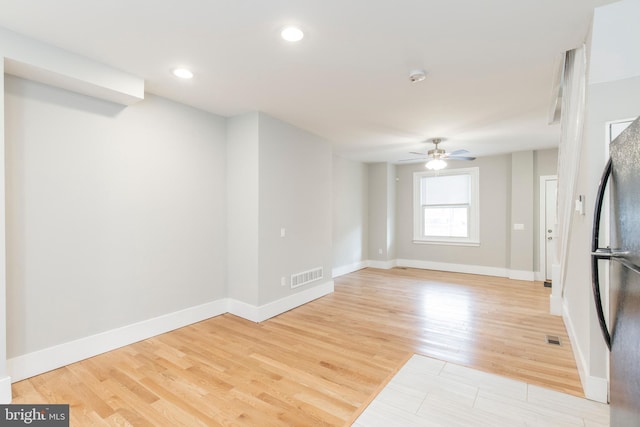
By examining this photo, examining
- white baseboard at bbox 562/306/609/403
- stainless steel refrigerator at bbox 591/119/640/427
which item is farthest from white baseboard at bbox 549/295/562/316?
stainless steel refrigerator at bbox 591/119/640/427

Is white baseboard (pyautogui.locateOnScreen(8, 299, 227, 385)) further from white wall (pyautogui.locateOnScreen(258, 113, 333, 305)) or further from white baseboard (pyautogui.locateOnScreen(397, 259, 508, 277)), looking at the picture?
white baseboard (pyautogui.locateOnScreen(397, 259, 508, 277))

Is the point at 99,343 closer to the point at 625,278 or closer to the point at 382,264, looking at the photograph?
the point at 625,278

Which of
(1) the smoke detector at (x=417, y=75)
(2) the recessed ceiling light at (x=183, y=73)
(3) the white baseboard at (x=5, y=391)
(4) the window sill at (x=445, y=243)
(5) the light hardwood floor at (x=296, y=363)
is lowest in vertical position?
(5) the light hardwood floor at (x=296, y=363)

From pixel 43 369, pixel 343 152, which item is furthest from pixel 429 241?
pixel 43 369

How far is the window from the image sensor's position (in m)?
6.83

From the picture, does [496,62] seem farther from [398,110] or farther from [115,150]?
[115,150]

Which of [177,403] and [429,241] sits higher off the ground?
[429,241]

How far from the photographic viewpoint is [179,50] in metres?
2.44

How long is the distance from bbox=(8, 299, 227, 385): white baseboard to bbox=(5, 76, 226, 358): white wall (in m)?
0.06

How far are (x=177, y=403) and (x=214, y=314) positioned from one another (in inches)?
72.0

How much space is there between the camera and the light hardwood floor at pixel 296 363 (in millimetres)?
2094

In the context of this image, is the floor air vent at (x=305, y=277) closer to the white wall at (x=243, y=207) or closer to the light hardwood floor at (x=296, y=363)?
the light hardwood floor at (x=296, y=363)

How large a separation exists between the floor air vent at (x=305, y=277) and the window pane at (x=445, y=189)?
3.75 meters

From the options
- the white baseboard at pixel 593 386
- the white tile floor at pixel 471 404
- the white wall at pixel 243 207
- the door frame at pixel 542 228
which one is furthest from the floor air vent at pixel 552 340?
the door frame at pixel 542 228
